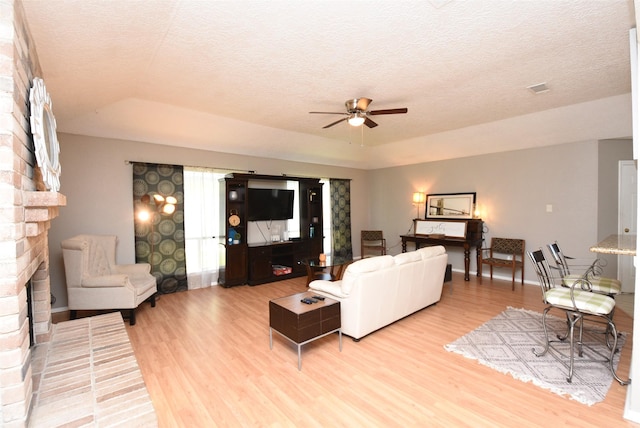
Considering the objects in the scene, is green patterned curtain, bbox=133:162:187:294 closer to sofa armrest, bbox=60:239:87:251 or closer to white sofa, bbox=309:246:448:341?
sofa armrest, bbox=60:239:87:251

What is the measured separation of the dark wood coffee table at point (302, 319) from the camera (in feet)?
8.90

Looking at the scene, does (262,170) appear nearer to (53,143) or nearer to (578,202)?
(53,143)

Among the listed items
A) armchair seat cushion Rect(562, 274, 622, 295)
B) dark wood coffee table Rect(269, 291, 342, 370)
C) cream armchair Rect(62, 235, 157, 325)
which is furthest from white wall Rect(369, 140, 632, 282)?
cream armchair Rect(62, 235, 157, 325)

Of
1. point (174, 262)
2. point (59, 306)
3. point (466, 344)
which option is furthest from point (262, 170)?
point (466, 344)

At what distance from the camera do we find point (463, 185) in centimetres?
631

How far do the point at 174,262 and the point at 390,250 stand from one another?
5013mm

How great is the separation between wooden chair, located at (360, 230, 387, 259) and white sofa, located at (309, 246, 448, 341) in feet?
11.5

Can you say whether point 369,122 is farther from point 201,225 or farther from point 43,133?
point 201,225

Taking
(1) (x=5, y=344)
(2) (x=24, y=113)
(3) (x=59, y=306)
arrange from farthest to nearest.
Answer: (3) (x=59, y=306), (2) (x=24, y=113), (1) (x=5, y=344)

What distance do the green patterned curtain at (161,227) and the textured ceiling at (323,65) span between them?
23.3 inches

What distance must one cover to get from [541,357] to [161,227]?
517 centimetres

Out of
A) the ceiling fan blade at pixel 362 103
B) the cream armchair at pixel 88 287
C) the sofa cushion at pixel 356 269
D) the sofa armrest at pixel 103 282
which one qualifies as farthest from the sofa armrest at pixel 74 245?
the ceiling fan blade at pixel 362 103

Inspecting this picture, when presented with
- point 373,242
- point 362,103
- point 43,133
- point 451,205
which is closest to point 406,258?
point 362,103

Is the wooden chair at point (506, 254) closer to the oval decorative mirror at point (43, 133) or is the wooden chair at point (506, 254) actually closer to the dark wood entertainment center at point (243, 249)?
the dark wood entertainment center at point (243, 249)
